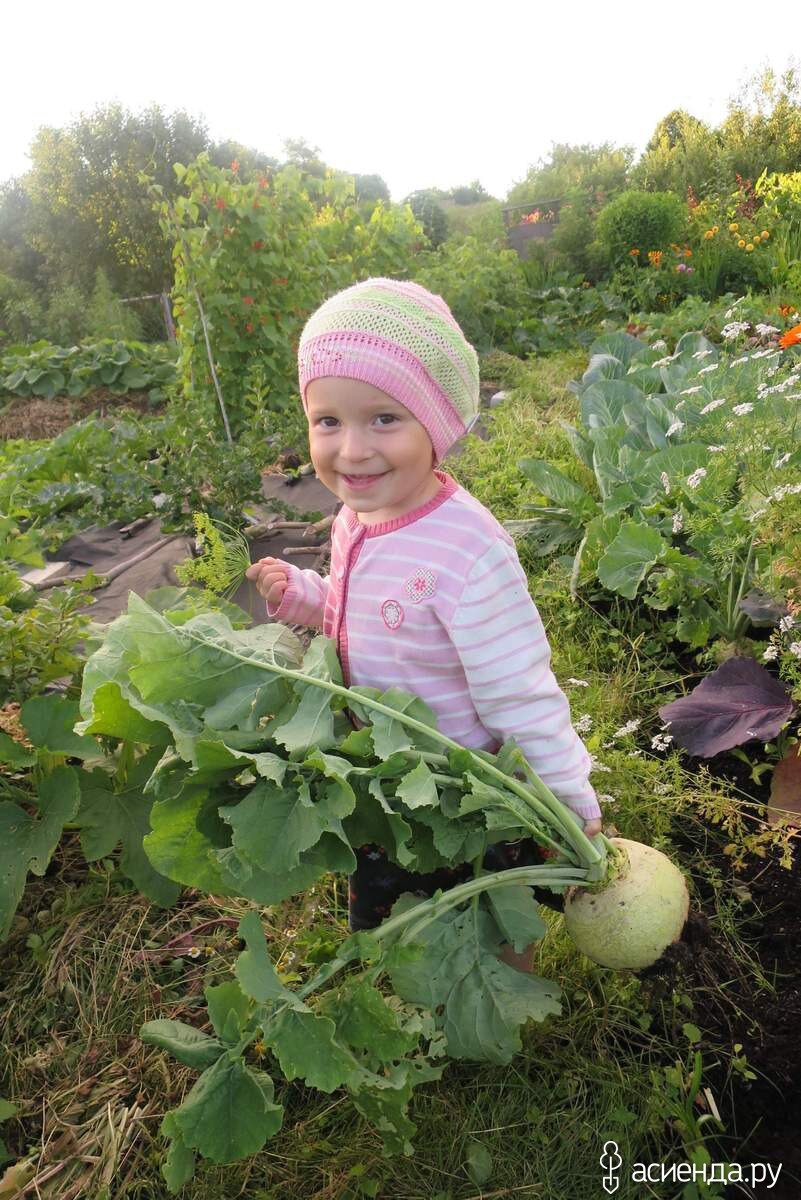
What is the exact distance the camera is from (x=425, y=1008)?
1.52 m

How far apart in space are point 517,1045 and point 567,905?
1.01 ft

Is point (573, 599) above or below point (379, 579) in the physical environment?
below

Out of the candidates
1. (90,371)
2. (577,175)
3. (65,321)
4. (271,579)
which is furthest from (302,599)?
(577,175)

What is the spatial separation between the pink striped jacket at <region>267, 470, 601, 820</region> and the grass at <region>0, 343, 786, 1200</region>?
1.69 feet

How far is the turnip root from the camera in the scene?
1656 millimetres

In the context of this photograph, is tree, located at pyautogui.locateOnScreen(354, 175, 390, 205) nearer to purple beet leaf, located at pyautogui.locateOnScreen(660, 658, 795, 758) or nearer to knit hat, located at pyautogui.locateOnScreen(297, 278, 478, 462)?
→ purple beet leaf, located at pyautogui.locateOnScreen(660, 658, 795, 758)

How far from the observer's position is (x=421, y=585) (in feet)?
4.95

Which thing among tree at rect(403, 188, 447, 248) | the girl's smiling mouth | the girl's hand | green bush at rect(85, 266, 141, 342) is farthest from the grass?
tree at rect(403, 188, 447, 248)

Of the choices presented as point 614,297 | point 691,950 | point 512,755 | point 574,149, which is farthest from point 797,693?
point 574,149

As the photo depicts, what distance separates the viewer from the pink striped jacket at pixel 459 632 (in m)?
1.48

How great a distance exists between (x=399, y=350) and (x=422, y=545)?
35 centimetres

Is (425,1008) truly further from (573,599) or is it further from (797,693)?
(573,599)

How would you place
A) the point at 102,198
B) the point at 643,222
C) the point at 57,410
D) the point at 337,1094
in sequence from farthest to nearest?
1. the point at 102,198
2. the point at 643,222
3. the point at 57,410
4. the point at 337,1094

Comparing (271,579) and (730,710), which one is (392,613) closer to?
(271,579)
